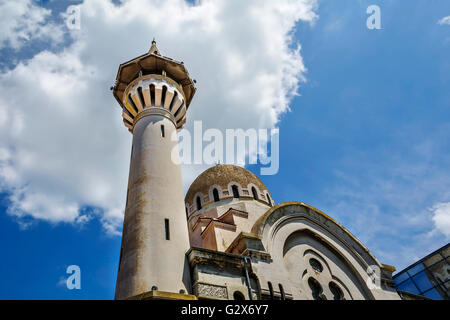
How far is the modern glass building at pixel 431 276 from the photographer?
82.7 feet

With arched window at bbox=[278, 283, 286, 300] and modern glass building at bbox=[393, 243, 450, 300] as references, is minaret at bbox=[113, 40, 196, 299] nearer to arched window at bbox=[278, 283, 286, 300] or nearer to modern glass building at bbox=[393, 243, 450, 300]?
arched window at bbox=[278, 283, 286, 300]

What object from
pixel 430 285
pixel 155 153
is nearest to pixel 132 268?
pixel 155 153

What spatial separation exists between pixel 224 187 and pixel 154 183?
10.7 metres

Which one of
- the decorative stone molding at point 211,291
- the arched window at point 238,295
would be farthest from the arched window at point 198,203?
the decorative stone molding at point 211,291

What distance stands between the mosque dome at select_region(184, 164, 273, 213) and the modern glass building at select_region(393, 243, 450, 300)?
13514 millimetres

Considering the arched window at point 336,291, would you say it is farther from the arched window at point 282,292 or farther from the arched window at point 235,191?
the arched window at point 235,191

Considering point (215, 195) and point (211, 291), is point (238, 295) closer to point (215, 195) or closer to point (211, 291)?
point (211, 291)

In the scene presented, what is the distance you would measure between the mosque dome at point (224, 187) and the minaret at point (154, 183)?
269 inches

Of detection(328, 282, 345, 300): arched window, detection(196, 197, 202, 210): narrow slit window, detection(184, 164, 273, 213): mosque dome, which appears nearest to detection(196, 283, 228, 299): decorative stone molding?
detection(328, 282, 345, 300): arched window

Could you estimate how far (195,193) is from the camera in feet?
80.7

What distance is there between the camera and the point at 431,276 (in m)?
26.2

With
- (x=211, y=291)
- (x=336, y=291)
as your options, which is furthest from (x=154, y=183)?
(x=336, y=291)
